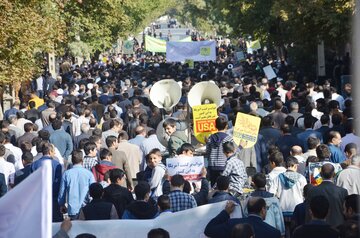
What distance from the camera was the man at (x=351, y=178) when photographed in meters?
11.2

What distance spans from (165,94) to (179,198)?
337 inches

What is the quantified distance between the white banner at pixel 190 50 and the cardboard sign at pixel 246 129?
2544cm

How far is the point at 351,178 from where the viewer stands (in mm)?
11219

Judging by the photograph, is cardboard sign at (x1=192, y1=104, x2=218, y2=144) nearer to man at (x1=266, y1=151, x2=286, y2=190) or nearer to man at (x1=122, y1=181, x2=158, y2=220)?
man at (x1=266, y1=151, x2=286, y2=190)

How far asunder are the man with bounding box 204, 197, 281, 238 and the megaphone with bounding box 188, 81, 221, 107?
327 inches

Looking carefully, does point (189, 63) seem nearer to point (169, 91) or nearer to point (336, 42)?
point (336, 42)

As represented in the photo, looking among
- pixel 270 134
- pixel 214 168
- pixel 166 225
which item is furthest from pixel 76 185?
pixel 270 134

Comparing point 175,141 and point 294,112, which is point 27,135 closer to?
point 175,141

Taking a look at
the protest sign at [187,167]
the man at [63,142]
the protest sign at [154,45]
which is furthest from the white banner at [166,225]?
the protest sign at [154,45]

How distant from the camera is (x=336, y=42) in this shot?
34.1 m

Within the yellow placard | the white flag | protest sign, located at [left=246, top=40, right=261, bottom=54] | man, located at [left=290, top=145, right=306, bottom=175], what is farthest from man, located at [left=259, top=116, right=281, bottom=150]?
protest sign, located at [left=246, top=40, right=261, bottom=54]

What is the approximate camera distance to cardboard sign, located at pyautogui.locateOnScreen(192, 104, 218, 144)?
16.2 metres

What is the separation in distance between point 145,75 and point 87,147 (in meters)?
20.8

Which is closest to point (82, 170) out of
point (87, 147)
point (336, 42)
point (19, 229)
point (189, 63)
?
point (87, 147)
